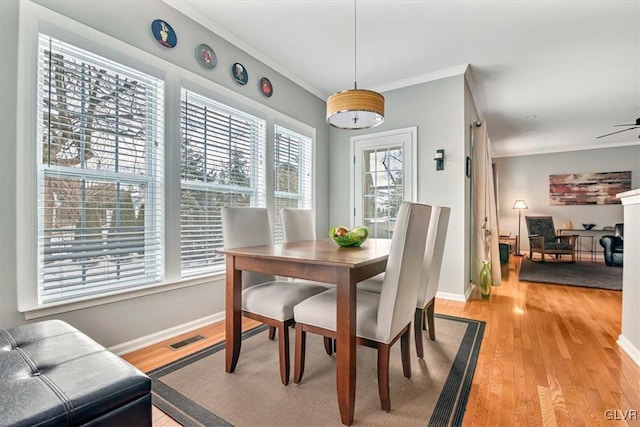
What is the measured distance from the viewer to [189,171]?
2.65m

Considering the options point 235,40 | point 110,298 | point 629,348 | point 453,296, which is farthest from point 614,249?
point 110,298

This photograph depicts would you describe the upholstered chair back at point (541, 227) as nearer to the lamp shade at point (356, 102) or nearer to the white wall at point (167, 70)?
the white wall at point (167, 70)

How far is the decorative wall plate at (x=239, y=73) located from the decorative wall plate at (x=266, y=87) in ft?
0.72

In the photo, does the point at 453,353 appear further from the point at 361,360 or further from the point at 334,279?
the point at 334,279

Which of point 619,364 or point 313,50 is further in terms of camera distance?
point 313,50

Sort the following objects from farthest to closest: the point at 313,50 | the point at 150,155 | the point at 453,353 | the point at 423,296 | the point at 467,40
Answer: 1. the point at 313,50
2. the point at 467,40
3. the point at 150,155
4. the point at 453,353
5. the point at 423,296


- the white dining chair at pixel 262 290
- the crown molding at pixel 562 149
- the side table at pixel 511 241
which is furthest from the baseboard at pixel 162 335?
the crown molding at pixel 562 149

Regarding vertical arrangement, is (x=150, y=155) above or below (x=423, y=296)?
above

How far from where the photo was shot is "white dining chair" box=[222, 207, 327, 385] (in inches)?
69.9

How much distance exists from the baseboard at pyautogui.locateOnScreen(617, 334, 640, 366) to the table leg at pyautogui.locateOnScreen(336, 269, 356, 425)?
2.02 metres

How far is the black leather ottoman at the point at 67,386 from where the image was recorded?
83 centimetres

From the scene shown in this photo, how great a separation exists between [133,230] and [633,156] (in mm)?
9559

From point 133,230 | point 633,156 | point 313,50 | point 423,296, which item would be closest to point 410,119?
point 313,50

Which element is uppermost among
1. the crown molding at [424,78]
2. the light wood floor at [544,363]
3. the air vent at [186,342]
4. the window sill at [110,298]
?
the crown molding at [424,78]
